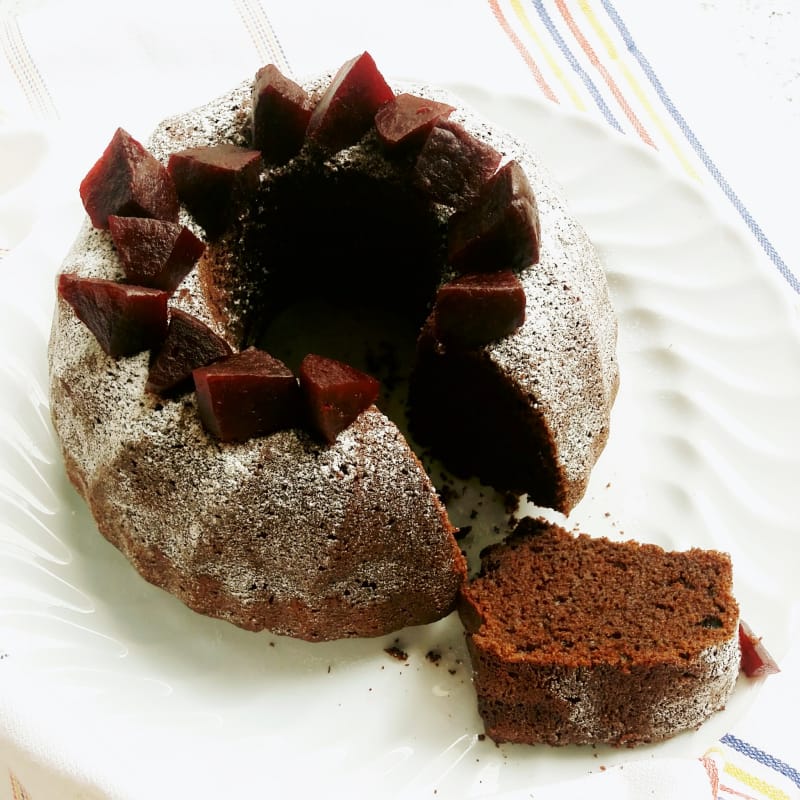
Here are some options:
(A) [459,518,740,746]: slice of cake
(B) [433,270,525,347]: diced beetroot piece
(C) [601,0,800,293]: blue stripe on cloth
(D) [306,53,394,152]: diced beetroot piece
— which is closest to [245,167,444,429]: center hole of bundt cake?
(D) [306,53,394,152]: diced beetroot piece

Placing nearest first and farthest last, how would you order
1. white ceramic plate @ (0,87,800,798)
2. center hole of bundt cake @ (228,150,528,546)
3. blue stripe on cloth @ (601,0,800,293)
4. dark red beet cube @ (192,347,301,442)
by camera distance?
dark red beet cube @ (192,347,301,442), white ceramic plate @ (0,87,800,798), center hole of bundt cake @ (228,150,528,546), blue stripe on cloth @ (601,0,800,293)

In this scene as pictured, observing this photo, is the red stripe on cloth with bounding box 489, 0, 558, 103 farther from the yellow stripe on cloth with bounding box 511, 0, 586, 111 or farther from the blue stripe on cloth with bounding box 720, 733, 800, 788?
the blue stripe on cloth with bounding box 720, 733, 800, 788

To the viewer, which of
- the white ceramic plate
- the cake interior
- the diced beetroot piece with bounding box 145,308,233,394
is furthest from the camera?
the cake interior

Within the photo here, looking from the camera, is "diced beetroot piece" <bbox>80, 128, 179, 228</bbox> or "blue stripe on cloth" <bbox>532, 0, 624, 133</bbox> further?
"blue stripe on cloth" <bbox>532, 0, 624, 133</bbox>

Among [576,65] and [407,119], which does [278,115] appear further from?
[576,65]

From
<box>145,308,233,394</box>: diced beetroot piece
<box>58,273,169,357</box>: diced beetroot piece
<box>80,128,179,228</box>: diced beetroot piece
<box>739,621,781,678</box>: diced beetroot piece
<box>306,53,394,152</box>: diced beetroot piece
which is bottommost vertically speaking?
<box>739,621,781,678</box>: diced beetroot piece

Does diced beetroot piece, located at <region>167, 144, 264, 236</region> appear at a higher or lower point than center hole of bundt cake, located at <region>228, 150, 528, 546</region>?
higher
